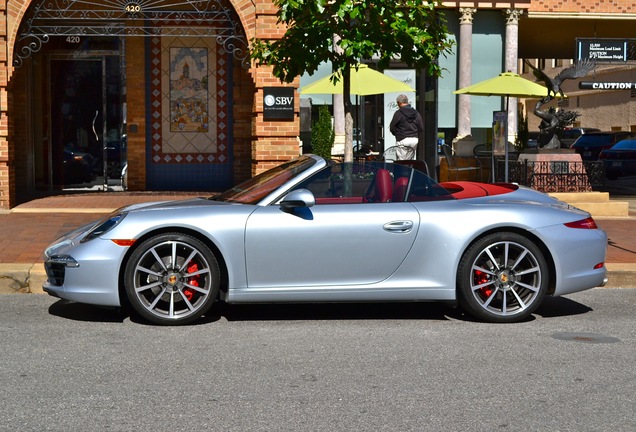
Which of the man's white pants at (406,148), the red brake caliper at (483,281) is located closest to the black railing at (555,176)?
the man's white pants at (406,148)

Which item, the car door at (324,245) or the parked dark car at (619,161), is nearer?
the car door at (324,245)

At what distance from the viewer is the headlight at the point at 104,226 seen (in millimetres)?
7422

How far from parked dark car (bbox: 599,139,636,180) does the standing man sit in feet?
47.6

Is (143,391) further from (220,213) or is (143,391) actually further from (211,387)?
(220,213)

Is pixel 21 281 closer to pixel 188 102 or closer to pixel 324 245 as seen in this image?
pixel 324 245

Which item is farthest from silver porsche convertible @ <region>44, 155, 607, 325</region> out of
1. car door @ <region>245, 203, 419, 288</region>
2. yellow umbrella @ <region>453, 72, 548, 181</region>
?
yellow umbrella @ <region>453, 72, 548, 181</region>

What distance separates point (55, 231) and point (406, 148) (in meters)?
6.46

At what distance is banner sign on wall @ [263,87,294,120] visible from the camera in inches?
658

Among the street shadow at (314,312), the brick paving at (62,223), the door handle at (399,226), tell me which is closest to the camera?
the door handle at (399,226)

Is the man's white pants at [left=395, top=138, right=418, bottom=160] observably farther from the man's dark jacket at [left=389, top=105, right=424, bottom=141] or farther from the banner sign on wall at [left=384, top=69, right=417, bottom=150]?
the banner sign on wall at [left=384, top=69, right=417, bottom=150]

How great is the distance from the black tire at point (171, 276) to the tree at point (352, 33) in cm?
500

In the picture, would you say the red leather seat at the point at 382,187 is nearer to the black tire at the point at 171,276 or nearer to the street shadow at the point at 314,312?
the street shadow at the point at 314,312

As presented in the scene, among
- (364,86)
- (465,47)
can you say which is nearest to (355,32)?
(364,86)

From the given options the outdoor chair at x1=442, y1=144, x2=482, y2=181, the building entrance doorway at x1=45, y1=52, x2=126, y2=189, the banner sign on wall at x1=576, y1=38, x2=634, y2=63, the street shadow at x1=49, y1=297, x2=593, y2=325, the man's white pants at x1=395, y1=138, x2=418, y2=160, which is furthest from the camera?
the banner sign on wall at x1=576, y1=38, x2=634, y2=63
